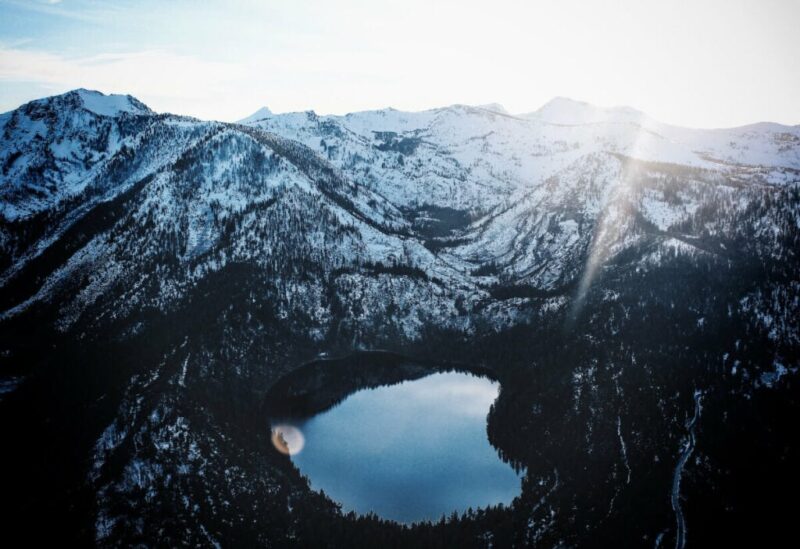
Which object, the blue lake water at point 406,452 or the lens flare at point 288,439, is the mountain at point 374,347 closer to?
the lens flare at point 288,439

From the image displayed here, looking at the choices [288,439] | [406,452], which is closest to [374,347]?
[288,439]

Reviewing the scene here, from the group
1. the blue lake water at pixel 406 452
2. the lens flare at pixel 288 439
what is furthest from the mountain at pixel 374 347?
the blue lake water at pixel 406 452

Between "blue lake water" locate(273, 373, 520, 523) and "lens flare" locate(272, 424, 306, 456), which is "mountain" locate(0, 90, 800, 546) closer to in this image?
"lens flare" locate(272, 424, 306, 456)

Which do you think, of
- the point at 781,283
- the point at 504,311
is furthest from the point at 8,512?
the point at 781,283

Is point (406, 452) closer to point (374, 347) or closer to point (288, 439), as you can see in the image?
point (288, 439)

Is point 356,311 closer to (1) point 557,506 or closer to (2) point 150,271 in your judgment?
(2) point 150,271
